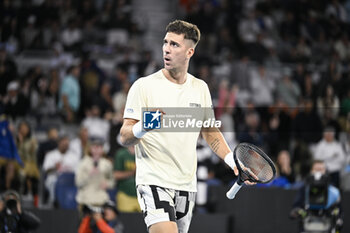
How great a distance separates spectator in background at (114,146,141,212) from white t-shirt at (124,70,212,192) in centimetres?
601

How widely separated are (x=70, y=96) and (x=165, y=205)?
1050 centimetres

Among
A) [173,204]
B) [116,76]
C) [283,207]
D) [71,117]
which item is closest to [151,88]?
[173,204]

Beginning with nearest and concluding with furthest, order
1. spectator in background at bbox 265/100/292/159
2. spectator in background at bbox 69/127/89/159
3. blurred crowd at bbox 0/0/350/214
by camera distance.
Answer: blurred crowd at bbox 0/0/350/214 < spectator in background at bbox 69/127/89/159 < spectator in background at bbox 265/100/292/159

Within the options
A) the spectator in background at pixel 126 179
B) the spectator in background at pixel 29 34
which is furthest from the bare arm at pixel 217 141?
the spectator in background at pixel 29 34

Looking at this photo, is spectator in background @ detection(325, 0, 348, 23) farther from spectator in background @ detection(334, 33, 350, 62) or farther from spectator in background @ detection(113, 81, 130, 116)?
spectator in background @ detection(113, 81, 130, 116)

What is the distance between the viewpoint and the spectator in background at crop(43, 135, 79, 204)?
13.4 meters

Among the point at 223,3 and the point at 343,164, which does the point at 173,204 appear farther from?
the point at 223,3

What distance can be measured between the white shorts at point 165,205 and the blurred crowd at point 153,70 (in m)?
5.86

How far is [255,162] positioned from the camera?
638 cm

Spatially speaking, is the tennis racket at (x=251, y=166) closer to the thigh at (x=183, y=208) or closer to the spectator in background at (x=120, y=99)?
the thigh at (x=183, y=208)

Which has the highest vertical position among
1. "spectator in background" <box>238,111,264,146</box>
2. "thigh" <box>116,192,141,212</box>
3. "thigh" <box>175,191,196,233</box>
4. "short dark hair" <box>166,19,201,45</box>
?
"short dark hair" <box>166,19,201,45</box>

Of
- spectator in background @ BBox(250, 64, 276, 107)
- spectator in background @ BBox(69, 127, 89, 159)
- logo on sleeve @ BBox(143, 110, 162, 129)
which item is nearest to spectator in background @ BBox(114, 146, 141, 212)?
spectator in background @ BBox(69, 127, 89, 159)

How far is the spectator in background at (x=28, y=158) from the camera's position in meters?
13.5
